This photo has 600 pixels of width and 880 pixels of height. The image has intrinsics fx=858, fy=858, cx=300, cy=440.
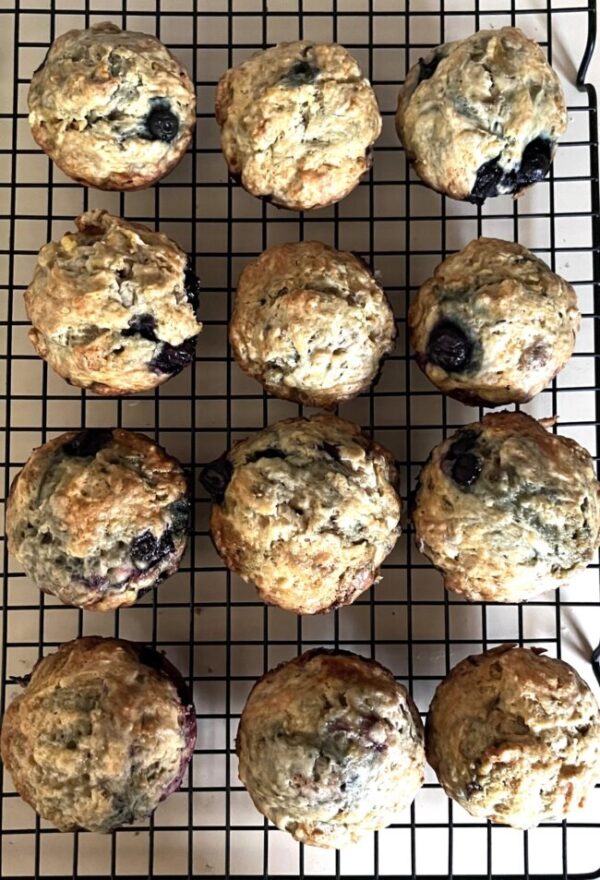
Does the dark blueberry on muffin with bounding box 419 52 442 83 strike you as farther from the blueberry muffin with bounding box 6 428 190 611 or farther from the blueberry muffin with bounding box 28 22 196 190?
the blueberry muffin with bounding box 6 428 190 611

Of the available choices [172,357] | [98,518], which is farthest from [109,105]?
[98,518]

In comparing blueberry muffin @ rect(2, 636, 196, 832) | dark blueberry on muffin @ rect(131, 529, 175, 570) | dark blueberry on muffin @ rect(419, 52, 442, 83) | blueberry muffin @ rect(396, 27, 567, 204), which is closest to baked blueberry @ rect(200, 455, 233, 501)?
dark blueberry on muffin @ rect(131, 529, 175, 570)

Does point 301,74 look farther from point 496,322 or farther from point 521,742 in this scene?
point 521,742

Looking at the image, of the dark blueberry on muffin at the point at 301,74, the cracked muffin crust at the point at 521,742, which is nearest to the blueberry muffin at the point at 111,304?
the dark blueberry on muffin at the point at 301,74

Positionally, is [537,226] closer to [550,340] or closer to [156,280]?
[550,340]

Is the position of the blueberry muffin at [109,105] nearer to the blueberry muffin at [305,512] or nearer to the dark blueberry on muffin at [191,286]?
the dark blueberry on muffin at [191,286]
